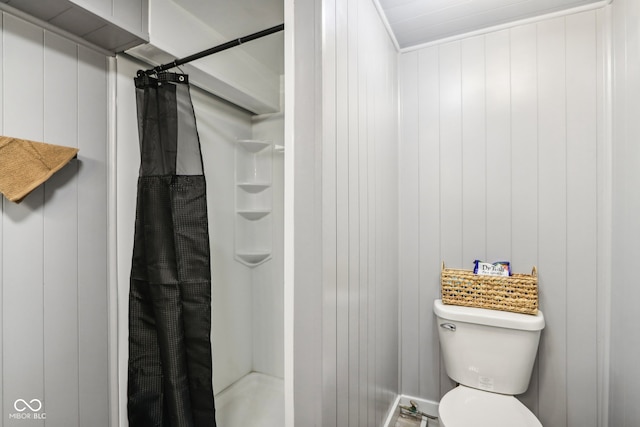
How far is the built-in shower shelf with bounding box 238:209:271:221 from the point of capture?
2150 mm

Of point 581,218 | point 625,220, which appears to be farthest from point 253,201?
point 625,220

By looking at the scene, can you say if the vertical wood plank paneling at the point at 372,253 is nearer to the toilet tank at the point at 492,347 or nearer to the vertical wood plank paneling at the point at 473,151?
the toilet tank at the point at 492,347

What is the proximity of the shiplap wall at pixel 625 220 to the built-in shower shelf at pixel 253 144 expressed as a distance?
1.88 metres

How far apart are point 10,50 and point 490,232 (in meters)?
2.19

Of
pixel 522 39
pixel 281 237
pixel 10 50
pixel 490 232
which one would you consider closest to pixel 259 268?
pixel 281 237

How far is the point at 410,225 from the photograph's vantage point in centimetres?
190

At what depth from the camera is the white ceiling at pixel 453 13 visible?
1.49 metres

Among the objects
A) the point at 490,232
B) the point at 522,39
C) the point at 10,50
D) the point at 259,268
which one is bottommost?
the point at 259,268

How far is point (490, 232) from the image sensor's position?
1.71m

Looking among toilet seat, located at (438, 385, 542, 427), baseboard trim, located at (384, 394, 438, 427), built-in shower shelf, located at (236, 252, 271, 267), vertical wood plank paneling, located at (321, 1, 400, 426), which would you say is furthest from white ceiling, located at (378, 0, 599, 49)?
baseboard trim, located at (384, 394, 438, 427)

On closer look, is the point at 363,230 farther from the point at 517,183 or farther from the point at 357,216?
the point at 517,183

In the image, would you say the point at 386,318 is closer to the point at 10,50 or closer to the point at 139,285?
the point at 139,285

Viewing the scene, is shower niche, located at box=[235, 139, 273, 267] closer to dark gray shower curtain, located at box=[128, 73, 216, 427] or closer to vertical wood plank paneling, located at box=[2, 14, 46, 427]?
dark gray shower curtain, located at box=[128, 73, 216, 427]

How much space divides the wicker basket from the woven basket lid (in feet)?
5.99
